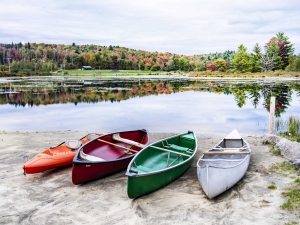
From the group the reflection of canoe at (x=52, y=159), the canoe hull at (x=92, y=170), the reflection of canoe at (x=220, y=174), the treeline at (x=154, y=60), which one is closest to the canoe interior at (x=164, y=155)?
the canoe hull at (x=92, y=170)

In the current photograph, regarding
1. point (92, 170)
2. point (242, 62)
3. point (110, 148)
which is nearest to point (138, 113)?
point (110, 148)

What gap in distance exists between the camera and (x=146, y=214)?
5758 millimetres

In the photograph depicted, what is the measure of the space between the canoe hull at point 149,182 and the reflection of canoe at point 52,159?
2430 mm

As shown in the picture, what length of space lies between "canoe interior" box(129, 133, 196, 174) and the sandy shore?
44 cm

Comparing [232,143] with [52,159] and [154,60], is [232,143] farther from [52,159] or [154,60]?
[154,60]

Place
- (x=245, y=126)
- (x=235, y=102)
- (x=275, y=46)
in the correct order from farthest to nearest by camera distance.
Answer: (x=275, y=46) < (x=235, y=102) < (x=245, y=126)

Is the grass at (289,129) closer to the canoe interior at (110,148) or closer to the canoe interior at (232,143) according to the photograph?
the canoe interior at (232,143)

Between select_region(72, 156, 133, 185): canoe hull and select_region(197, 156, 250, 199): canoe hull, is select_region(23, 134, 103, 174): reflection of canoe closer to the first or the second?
select_region(72, 156, 133, 185): canoe hull

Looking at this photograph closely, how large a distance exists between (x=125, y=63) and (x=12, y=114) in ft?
291

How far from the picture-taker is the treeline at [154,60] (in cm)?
6375

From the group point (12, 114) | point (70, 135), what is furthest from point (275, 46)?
point (70, 135)

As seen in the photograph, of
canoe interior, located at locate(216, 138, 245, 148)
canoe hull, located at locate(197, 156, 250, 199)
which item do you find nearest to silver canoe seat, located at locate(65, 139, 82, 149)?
canoe hull, located at locate(197, 156, 250, 199)

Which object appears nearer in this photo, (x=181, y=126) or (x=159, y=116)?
(x=181, y=126)

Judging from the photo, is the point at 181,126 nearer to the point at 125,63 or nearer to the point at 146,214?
the point at 146,214
